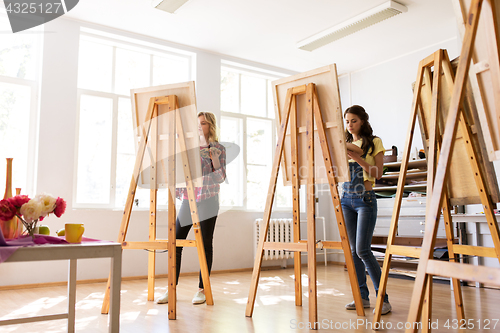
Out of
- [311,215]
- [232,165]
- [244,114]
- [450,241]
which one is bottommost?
[450,241]

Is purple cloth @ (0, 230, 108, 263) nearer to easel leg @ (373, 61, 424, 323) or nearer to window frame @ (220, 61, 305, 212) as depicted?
easel leg @ (373, 61, 424, 323)

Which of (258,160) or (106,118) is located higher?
(106,118)

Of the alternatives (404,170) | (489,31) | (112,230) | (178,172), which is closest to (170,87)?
(178,172)

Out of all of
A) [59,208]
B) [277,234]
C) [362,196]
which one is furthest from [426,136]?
[277,234]

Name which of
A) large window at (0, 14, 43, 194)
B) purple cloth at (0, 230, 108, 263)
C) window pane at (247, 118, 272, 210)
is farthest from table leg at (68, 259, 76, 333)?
window pane at (247, 118, 272, 210)

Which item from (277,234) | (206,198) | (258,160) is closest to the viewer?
(206,198)

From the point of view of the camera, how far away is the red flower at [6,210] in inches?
55.5

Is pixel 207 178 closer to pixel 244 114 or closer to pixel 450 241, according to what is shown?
pixel 450 241

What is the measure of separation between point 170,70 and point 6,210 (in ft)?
13.5

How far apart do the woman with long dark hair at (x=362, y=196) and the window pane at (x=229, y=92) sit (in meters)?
3.07

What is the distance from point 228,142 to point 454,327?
388 cm

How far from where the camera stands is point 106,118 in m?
4.70

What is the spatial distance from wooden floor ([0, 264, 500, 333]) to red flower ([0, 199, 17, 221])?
110cm

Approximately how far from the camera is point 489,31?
4.56 feet
